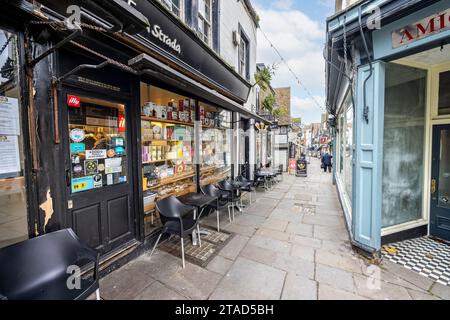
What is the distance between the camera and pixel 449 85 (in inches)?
140

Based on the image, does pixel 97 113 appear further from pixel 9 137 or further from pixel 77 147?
pixel 9 137

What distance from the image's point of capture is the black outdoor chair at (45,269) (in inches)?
66.6

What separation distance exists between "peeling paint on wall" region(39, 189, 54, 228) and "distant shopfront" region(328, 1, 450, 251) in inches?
171

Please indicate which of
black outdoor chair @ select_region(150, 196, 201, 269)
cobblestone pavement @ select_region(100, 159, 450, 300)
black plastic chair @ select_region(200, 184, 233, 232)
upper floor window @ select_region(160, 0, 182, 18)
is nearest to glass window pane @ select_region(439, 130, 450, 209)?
cobblestone pavement @ select_region(100, 159, 450, 300)

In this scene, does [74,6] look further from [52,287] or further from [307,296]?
[307,296]

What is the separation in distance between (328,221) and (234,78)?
14.9 feet

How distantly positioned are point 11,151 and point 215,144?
4.83m

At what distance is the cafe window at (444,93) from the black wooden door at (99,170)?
5643mm

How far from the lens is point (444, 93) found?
3.62 meters

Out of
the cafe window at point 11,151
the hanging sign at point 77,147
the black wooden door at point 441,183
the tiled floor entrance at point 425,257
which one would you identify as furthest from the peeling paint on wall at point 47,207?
the black wooden door at point 441,183

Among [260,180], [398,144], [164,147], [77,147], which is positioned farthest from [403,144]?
[77,147]

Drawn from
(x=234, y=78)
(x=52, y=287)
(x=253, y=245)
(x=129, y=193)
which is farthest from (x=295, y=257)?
(x=234, y=78)

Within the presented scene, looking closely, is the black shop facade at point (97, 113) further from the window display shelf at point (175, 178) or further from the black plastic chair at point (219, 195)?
the black plastic chair at point (219, 195)

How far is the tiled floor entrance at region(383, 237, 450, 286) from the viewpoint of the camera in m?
2.76
